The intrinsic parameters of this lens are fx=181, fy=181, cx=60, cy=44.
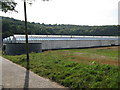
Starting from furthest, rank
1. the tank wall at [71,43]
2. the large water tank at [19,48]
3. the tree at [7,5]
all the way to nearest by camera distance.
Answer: the tank wall at [71,43] → the large water tank at [19,48] → the tree at [7,5]

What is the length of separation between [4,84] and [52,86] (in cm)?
217

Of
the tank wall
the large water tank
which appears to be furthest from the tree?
the tank wall

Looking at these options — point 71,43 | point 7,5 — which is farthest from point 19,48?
point 71,43

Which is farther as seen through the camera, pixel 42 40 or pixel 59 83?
pixel 42 40

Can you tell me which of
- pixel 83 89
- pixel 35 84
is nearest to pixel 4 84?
pixel 35 84

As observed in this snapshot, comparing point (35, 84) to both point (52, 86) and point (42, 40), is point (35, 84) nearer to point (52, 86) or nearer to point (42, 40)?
point (52, 86)

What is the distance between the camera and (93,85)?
6488 mm

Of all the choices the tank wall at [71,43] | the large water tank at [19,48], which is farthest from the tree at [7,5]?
the tank wall at [71,43]

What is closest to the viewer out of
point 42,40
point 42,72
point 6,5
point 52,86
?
point 52,86

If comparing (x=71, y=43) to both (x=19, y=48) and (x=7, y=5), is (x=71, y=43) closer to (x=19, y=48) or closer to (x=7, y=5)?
(x=19, y=48)

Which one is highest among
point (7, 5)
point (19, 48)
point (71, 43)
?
point (7, 5)

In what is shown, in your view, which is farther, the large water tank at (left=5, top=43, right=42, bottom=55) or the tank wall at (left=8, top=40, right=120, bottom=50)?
the tank wall at (left=8, top=40, right=120, bottom=50)

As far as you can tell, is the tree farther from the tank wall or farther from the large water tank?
the tank wall

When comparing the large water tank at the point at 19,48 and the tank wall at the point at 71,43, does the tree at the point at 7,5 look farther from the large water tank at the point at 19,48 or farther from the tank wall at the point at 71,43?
the tank wall at the point at 71,43
